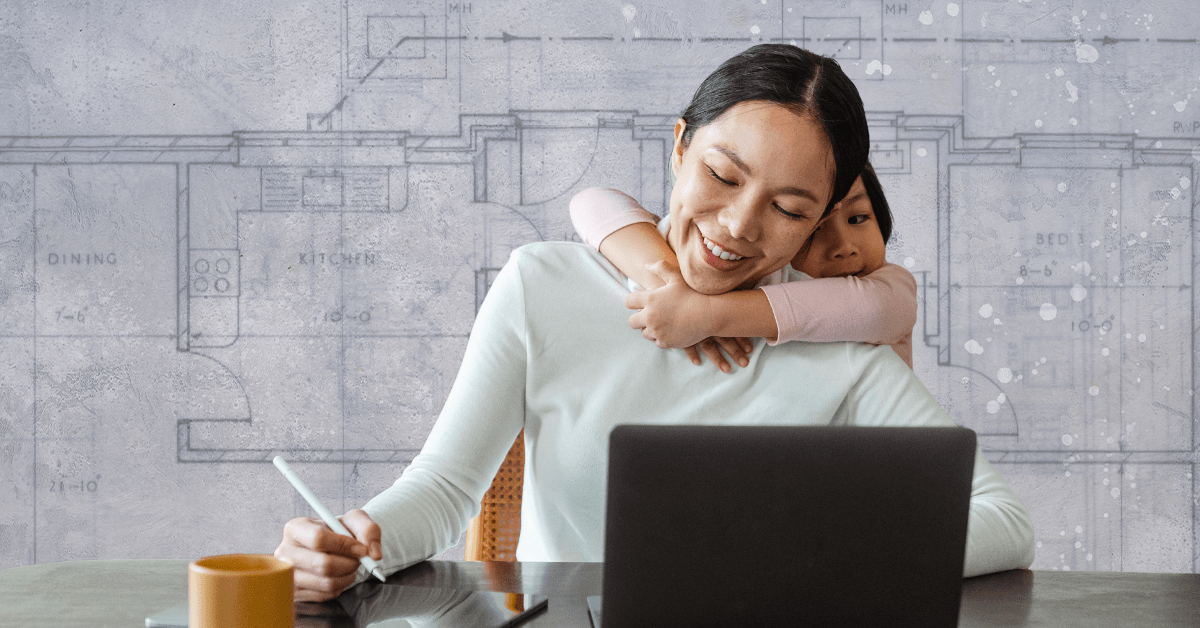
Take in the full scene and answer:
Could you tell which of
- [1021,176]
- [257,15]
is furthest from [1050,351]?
[257,15]

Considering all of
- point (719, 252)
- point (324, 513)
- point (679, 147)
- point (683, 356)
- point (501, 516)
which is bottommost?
point (501, 516)

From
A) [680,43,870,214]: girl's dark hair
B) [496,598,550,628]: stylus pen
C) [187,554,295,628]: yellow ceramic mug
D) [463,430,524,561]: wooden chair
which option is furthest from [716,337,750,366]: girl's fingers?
[187,554,295,628]: yellow ceramic mug

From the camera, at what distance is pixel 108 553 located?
85.5 inches

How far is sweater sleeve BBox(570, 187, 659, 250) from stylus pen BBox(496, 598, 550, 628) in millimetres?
565

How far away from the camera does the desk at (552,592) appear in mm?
761

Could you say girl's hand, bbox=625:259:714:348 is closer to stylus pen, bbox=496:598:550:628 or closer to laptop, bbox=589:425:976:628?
stylus pen, bbox=496:598:550:628

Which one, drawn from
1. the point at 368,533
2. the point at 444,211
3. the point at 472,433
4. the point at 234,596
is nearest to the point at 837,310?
the point at 472,433

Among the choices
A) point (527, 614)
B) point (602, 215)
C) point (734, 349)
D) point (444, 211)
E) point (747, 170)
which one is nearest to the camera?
point (527, 614)

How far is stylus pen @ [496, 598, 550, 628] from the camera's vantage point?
2.37 ft

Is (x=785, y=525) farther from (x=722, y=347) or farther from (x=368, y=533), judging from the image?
(x=722, y=347)

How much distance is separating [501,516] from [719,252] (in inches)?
19.7

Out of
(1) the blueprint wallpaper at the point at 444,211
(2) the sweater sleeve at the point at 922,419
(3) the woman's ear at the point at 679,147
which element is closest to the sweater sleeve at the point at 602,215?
(3) the woman's ear at the point at 679,147

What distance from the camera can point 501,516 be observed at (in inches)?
50.3

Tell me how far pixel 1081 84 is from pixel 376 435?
1.88 metres
